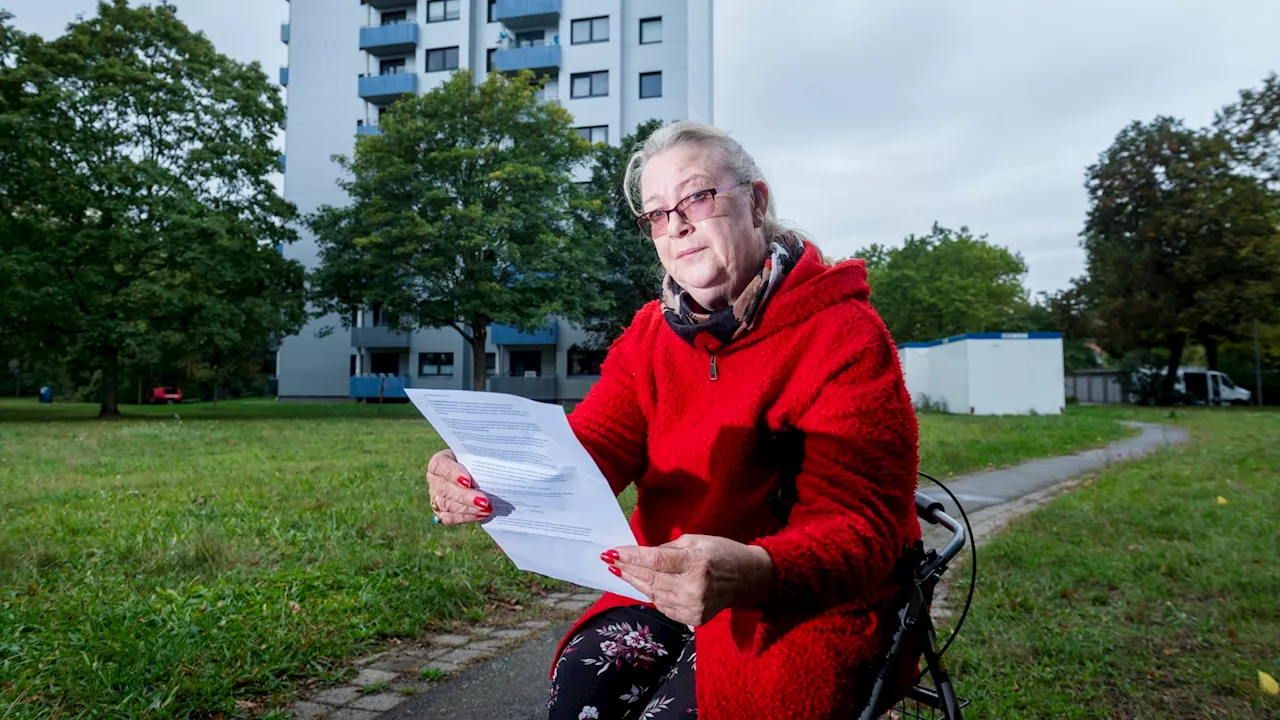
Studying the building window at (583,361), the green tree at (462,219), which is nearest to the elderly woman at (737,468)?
the green tree at (462,219)

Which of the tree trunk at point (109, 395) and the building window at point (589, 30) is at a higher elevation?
the building window at point (589, 30)

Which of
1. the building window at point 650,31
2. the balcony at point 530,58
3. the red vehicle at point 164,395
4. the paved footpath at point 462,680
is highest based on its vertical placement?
the building window at point 650,31

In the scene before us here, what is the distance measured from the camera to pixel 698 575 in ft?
4.52

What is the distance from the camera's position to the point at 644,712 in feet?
5.87

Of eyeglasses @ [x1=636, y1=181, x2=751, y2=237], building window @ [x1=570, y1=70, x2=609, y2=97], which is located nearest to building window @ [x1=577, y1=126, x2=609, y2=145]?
building window @ [x1=570, y1=70, x2=609, y2=97]

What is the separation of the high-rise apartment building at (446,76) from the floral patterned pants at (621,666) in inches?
1511

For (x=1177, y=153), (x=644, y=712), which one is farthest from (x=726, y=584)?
(x=1177, y=153)

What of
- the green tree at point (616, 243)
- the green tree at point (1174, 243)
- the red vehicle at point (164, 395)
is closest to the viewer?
the green tree at point (616, 243)

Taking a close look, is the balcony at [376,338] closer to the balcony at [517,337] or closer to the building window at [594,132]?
the balcony at [517,337]

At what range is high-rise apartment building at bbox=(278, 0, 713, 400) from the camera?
4078 centimetres

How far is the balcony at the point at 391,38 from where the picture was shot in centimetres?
4247

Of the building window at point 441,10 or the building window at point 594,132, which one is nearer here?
the building window at point 594,132

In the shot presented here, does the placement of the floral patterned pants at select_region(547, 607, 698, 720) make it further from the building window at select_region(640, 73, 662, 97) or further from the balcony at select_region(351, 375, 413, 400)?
the balcony at select_region(351, 375, 413, 400)

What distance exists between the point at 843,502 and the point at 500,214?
25966mm
